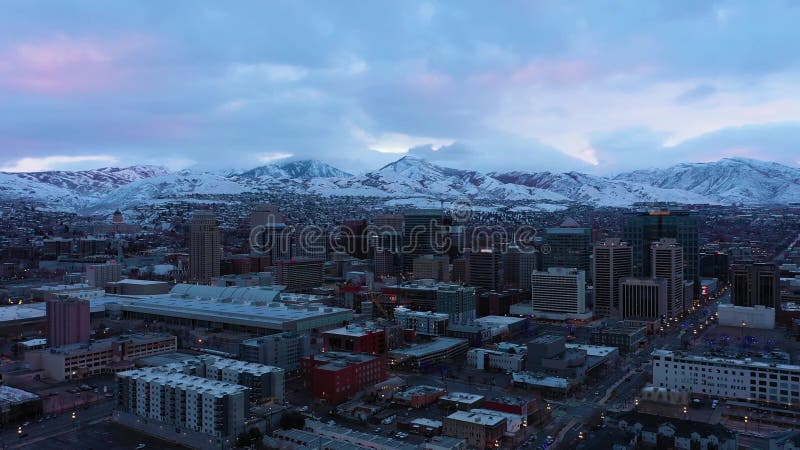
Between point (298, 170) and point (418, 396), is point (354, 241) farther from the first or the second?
point (298, 170)

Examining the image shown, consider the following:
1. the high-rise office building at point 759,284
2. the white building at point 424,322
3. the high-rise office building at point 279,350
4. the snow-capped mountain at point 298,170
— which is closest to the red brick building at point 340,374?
the high-rise office building at point 279,350

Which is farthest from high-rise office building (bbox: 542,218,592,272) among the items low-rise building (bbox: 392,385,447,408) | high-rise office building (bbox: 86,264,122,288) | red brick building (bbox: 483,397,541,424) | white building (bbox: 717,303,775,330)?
high-rise office building (bbox: 86,264,122,288)

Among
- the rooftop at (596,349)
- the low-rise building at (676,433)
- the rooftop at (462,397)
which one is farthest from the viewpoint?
the rooftop at (596,349)

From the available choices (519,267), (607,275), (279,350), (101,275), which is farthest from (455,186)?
(279,350)

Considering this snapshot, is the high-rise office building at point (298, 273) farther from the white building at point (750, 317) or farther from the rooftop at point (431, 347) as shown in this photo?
the white building at point (750, 317)

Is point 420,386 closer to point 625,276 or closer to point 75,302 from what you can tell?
point 75,302

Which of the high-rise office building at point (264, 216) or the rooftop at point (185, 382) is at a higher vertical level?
the high-rise office building at point (264, 216)

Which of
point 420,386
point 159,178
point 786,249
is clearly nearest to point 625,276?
point 420,386
